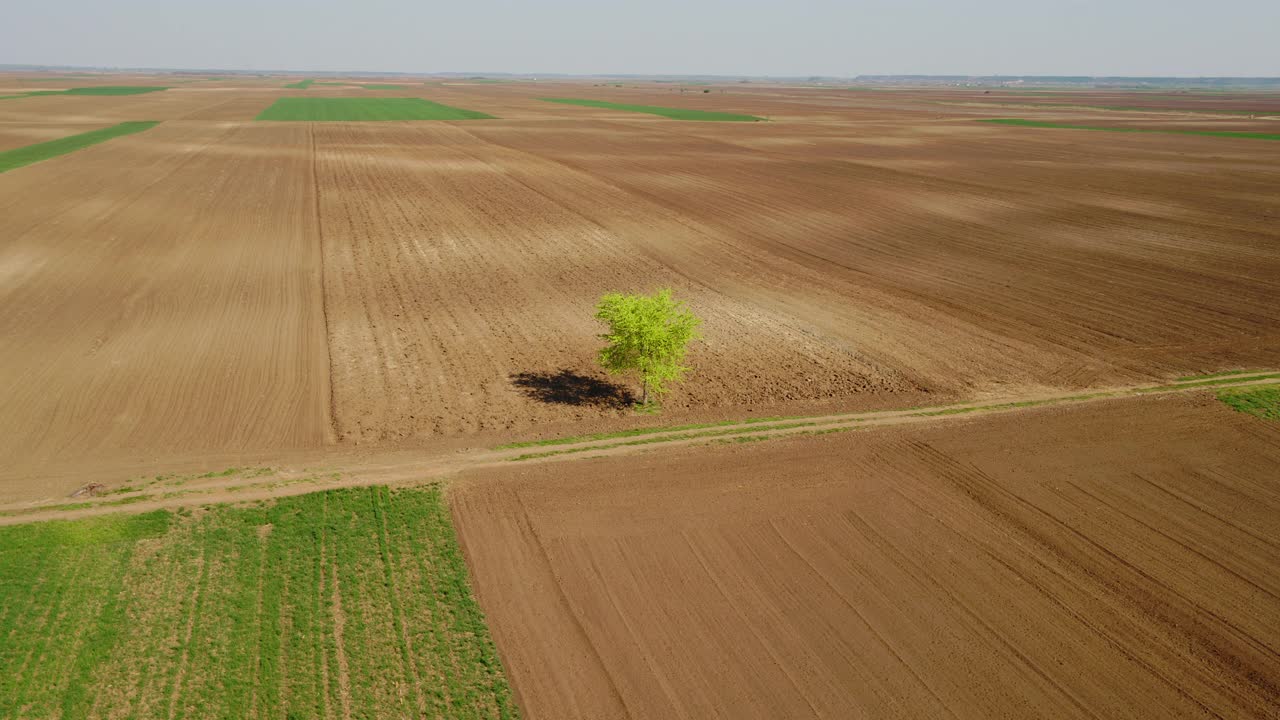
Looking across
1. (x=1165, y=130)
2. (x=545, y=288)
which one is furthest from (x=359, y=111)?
(x=1165, y=130)

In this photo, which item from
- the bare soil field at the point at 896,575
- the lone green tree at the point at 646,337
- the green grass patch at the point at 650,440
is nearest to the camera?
the bare soil field at the point at 896,575

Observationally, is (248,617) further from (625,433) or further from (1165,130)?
(1165,130)

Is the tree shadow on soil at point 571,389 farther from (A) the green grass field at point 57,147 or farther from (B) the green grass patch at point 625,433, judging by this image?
(A) the green grass field at point 57,147

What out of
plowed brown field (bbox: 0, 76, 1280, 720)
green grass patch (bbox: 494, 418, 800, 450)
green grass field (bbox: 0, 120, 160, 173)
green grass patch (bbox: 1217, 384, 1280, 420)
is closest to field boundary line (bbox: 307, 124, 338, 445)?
plowed brown field (bbox: 0, 76, 1280, 720)

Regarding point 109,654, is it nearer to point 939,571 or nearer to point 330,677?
point 330,677

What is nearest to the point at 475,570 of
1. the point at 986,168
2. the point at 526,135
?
the point at 986,168

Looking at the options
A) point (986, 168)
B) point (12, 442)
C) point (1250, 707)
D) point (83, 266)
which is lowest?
point (1250, 707)

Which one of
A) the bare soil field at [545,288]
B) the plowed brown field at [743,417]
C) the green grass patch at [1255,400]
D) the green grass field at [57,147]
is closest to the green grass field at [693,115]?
the bare soil field at [545,288]
